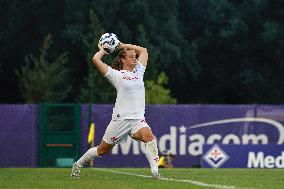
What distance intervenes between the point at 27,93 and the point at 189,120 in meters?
13.2

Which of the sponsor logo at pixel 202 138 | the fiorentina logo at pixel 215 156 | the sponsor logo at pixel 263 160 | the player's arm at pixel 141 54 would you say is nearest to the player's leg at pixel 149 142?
the player's arm at pixel 141 54

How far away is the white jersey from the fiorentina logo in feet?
40.2

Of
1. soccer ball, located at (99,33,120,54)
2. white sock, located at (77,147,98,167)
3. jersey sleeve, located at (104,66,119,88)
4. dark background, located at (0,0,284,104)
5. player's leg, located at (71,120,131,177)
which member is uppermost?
dark background, located at (0,0,284,104)

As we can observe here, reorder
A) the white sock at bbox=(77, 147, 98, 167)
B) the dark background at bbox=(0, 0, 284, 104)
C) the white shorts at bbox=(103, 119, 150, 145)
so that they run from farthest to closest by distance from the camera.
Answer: the dark background at bbox=(0, 0, 284, 104) → the white sock at bbox=(77, 147, 98, 167) → the white shorts at bbox=(103, 119, 150, 145)

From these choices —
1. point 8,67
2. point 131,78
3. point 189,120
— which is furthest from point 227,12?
point 131,78

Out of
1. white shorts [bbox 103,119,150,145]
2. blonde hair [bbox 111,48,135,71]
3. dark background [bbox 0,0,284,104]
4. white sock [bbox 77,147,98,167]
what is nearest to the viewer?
white shorts [bbox 103,119,150,145]

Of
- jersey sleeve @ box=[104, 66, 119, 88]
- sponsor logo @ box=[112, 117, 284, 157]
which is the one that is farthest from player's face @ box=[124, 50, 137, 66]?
sponsor logo @ box=[112, 117, 284, 157]

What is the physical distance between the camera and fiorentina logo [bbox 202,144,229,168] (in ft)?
90.0

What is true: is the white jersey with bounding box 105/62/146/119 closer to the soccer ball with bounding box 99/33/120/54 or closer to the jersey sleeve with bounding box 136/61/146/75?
the jersey sleeve with bounding box 136/61/146/75

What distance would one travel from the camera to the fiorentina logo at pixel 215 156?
90.0 feet

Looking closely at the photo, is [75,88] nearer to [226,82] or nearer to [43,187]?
[226,82]

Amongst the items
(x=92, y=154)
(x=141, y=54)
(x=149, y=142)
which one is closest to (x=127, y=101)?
(x=149, y=142)

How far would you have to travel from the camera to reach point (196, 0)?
60531 millimetres

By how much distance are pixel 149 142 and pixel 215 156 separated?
41.5 ft
